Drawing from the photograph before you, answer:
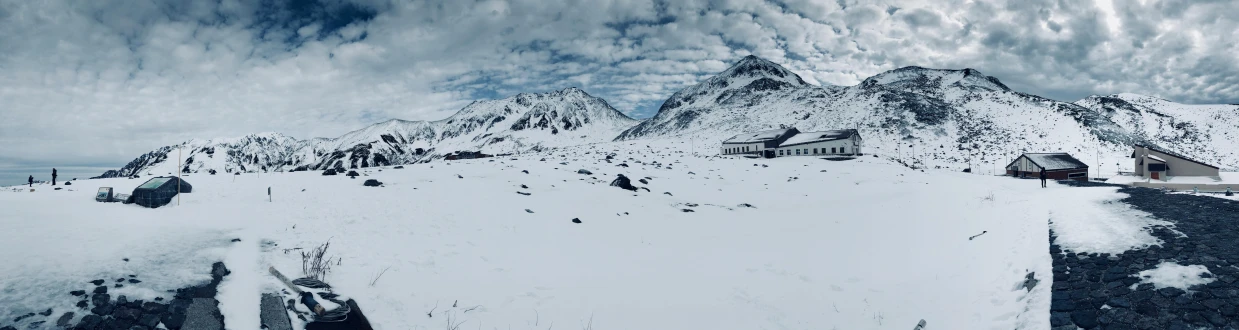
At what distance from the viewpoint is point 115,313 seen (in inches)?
313

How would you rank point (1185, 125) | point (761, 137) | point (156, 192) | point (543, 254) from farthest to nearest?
1. point (1185, 125)
2. point (761, 137)
3. point (543, 254)
4. point (156, 192)

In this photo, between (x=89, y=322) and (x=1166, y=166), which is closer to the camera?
(x=89, y=322)

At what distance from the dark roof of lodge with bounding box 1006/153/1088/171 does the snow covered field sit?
27.3m

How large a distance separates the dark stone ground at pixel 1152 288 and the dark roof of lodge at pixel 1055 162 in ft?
126

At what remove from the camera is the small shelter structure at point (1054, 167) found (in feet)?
140

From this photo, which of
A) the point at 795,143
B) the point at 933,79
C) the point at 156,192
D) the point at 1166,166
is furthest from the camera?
the point at 933,79

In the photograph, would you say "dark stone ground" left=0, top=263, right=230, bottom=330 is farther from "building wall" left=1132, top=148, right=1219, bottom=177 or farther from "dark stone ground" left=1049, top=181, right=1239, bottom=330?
"building wall" left=1132, top=148, right=1219, bottom=177

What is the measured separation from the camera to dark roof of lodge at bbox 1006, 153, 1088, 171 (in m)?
42.7

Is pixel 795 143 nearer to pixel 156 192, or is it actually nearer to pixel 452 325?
pixel 452 325

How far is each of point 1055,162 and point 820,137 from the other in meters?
27.7

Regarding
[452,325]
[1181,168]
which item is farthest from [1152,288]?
[1181,168]

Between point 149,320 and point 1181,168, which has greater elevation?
point 1181,168

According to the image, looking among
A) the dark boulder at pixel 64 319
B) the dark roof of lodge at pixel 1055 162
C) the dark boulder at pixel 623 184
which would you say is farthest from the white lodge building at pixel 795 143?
the dark boulder at pixel 64 319

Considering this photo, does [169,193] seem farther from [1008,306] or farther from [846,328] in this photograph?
[1008,306]
